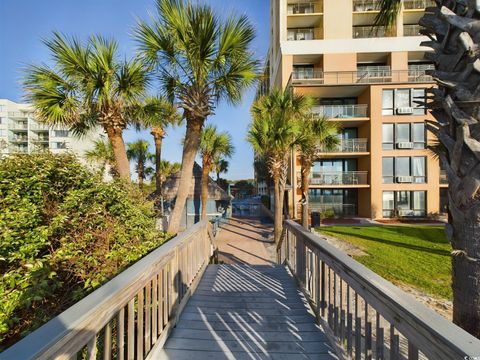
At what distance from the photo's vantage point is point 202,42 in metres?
5.14

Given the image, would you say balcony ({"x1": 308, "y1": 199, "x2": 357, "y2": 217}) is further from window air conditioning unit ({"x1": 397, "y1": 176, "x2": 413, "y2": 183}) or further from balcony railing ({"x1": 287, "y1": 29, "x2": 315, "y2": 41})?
balcony railing ({"x1": 287, "y1": 29, "x2": 315, "y2": 41})

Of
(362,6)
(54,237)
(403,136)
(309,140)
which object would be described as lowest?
(54,237)

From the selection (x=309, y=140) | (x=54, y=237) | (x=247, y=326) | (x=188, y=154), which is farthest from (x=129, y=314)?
(x=309, y=140)

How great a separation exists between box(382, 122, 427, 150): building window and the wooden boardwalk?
1823cm

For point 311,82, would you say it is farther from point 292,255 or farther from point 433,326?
point 433,326

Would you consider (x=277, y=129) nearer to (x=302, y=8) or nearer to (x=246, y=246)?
(x=246, y=246)

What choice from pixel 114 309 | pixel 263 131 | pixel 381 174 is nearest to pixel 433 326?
pixel 114 309

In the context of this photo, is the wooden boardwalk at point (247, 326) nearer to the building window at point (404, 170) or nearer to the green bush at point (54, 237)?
the green bush at point (54, 237)

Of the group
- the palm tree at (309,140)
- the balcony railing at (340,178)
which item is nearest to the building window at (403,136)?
the balcony railing at (340,178)

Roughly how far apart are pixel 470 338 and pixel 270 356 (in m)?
1.94

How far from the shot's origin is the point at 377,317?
5.21 ft

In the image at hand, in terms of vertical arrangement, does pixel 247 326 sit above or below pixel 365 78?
below

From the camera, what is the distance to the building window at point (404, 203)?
59.6ft

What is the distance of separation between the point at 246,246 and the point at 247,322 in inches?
350
